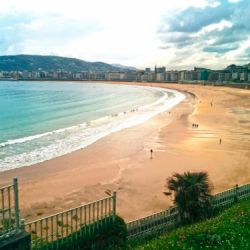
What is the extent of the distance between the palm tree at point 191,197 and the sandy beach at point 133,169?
547 centimetres

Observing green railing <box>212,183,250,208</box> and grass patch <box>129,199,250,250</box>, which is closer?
grass patch <box>129,199,250,250</box>

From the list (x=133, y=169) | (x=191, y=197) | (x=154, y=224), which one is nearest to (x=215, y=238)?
(x=154, y=224)

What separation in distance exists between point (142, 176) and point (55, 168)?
21.1 feet

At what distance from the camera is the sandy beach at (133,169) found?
62.8ft

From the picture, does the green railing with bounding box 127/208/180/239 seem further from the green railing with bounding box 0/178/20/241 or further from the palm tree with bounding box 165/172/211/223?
the green railing with bounding box 0/178/20/241

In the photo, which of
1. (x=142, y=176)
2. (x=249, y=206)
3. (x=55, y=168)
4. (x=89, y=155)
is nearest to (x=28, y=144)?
(x=89, y=155)

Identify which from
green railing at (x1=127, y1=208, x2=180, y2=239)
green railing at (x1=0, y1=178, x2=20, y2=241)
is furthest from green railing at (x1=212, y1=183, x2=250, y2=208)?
green railing at (x1=0, y1=178, x2=20, y2=241)

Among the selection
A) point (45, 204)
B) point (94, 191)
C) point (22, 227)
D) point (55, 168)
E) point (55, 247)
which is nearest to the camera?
point (22, 227)

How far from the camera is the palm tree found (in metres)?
11.8

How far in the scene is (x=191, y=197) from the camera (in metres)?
11.8

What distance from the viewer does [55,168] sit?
26203 mm

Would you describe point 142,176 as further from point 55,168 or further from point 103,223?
point 103,223

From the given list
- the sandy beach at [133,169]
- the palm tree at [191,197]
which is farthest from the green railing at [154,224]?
A: the sandy beach at [133,169]

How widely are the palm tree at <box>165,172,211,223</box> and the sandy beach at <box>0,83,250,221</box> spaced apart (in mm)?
5471
